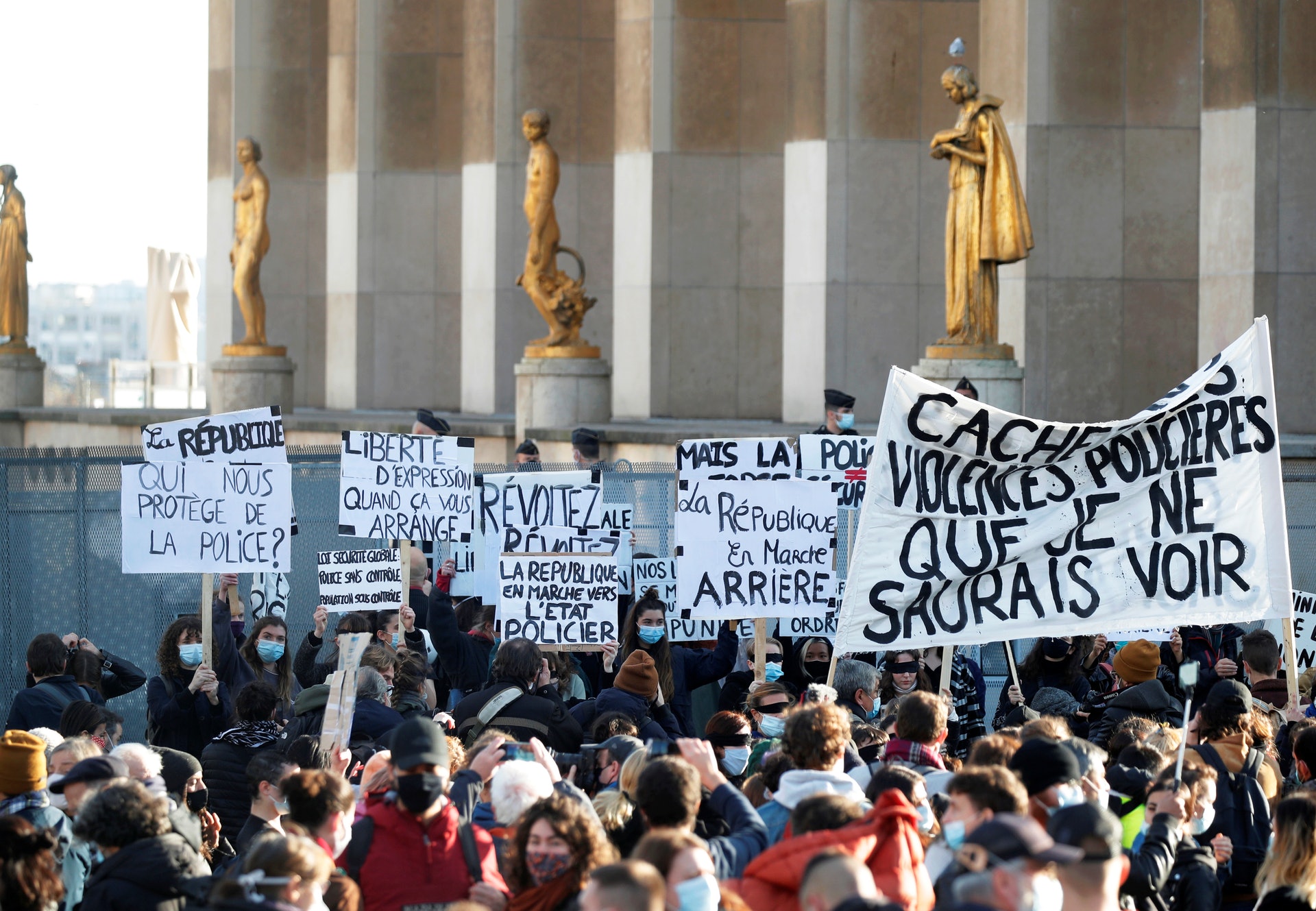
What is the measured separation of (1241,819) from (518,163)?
20494 millimetres

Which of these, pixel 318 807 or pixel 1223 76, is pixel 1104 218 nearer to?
pixel 1223 76

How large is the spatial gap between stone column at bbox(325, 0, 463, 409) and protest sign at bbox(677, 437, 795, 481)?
62.4 feet

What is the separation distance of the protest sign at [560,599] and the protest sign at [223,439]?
74.0 inches

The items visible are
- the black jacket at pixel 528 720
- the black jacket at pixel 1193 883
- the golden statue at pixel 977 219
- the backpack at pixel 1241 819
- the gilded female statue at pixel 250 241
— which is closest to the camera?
the black jacket at pixel 1193 883

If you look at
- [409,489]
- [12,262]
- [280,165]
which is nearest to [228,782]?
[409,489]

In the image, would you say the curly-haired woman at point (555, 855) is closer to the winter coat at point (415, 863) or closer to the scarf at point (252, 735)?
the winter coat at point (415, 863)

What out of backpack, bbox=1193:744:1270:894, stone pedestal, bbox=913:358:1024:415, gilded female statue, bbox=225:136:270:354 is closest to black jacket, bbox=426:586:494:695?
backpack, bbox=1193:744:1270:894

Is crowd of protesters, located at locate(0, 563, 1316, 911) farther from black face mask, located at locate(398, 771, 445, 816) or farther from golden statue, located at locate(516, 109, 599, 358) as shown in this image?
golden statue, located at locate(516, 109, 599, 358)

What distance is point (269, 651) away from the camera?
10688 mm

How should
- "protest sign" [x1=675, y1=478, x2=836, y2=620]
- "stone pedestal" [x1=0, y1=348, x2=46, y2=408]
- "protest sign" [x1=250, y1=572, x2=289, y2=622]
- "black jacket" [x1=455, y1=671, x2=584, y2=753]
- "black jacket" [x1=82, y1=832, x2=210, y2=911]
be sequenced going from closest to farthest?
"black jacket" [x1=82, y1=832, x2=210, y2=911], "black jacket" [x1=455, y1=671, x2=584, y2=753], "protest sign" [x1=675, y1=478, x2=836, y2=620], "protest sign" [x1=250, y1=572, x2=289, y2=622], "stone pedestal" [x1=0, y1=348, x2=46, y2=408]

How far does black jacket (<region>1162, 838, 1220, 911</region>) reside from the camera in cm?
637

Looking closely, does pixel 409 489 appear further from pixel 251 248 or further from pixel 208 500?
pixel 251 248

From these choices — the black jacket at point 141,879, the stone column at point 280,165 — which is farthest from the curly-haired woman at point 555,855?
the stone column at point 280,165

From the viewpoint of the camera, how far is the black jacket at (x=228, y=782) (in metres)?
8.30
